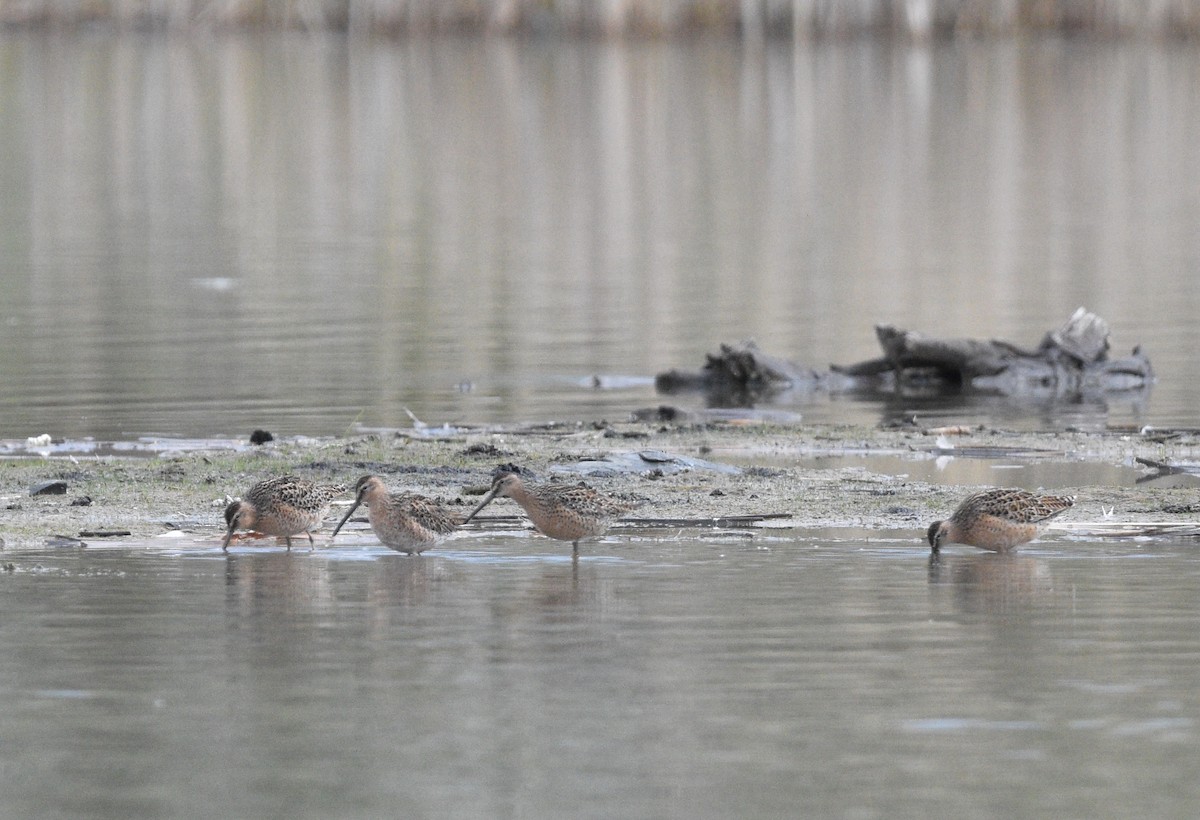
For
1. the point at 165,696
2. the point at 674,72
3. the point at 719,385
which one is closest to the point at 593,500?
the point at 165,696

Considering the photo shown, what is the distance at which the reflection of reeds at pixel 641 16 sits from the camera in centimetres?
8462

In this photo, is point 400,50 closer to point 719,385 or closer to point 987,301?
point 987,301

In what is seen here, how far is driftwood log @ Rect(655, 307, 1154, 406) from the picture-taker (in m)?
19.8

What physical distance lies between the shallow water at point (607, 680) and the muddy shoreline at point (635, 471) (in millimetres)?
849

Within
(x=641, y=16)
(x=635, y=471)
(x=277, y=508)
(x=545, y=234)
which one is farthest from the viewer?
(x=641, y=16)

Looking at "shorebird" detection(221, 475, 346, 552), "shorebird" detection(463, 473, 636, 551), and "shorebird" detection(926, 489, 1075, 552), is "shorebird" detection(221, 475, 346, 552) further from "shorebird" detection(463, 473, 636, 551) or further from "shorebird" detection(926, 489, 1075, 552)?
"shorebird" detection(926, 489, 1075, 552)

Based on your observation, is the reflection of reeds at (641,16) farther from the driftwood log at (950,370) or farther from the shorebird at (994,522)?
the shorebird at (994,522)

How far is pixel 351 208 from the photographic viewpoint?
40094 mm

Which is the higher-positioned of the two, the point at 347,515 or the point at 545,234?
the point at 545,234

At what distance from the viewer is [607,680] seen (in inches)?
356

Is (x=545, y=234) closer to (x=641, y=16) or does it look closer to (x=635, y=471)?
(x=635, y=471)

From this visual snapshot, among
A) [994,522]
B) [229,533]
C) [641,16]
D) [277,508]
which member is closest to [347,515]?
[277,508]

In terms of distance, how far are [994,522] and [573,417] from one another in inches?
255

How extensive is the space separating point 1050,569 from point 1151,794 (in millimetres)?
3821
